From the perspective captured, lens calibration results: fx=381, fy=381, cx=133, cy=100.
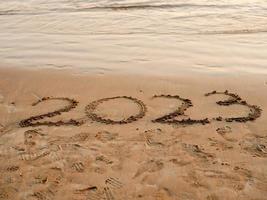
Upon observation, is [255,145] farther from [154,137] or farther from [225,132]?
[154,137]

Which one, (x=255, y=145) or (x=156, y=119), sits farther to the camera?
(x=156, y=119)

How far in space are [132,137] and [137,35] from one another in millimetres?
4001

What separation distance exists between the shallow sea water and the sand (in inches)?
23.8

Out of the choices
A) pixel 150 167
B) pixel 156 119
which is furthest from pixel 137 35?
pixel 150 167

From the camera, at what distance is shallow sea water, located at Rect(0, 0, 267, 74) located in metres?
5.84

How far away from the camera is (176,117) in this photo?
4242 mm

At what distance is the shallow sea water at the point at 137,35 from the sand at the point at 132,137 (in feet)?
1.99

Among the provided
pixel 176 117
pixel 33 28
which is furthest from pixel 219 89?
pixel 33 28

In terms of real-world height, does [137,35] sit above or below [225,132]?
above

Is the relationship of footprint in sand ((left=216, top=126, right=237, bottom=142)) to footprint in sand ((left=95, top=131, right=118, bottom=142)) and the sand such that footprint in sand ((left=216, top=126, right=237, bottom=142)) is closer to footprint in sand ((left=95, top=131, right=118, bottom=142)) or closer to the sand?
the sand

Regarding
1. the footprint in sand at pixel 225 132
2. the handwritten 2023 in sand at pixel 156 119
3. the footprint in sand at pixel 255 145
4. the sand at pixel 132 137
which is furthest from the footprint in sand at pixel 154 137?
the footprint in sand at pixel 255 145

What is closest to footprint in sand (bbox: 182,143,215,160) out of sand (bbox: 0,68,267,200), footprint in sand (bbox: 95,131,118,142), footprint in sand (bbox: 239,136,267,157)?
sand (bbox: 0,68,267,200)

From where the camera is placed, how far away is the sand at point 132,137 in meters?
3.19

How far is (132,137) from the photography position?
12.8 feet
